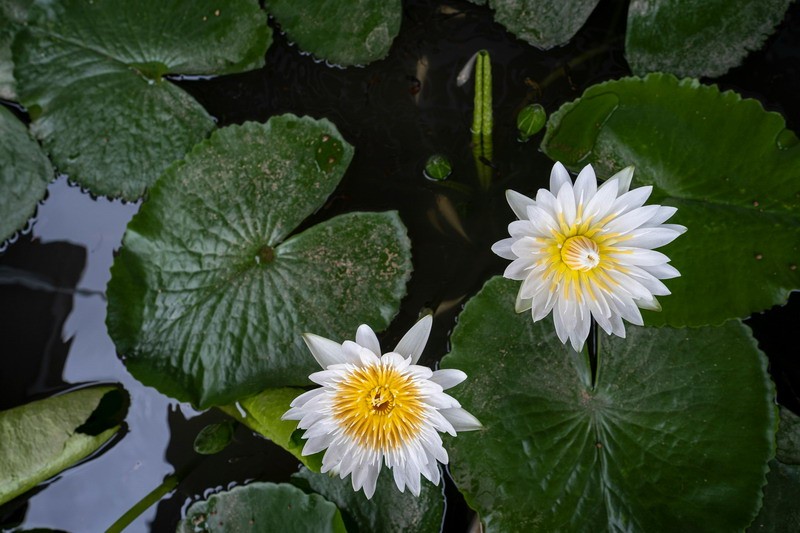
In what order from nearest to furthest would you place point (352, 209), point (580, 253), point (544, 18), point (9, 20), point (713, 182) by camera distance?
point (580, 253) < point (713, 182) < point (544, 18) < point (9, 20) < point (352, 209)

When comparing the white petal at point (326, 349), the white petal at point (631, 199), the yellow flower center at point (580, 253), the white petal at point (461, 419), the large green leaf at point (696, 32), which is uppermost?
the large green leaf at point (696, 32)

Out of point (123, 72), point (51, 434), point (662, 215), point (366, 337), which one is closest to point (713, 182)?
point (662, 215)

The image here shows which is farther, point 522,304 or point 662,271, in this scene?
point 522,304

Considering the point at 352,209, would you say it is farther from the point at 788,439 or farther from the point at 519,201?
the point at 788,439

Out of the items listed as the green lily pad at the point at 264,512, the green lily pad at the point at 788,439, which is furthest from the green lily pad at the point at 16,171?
the green lily pad at the point at 788,439

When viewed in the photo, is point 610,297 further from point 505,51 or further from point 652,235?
point 505,51

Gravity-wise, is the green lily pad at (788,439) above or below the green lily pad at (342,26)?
below

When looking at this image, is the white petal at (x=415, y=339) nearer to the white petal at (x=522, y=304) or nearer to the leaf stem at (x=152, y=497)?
the white petal at (x=522, y=304)

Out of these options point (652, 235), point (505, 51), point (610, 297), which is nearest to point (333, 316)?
point (610, 297)
